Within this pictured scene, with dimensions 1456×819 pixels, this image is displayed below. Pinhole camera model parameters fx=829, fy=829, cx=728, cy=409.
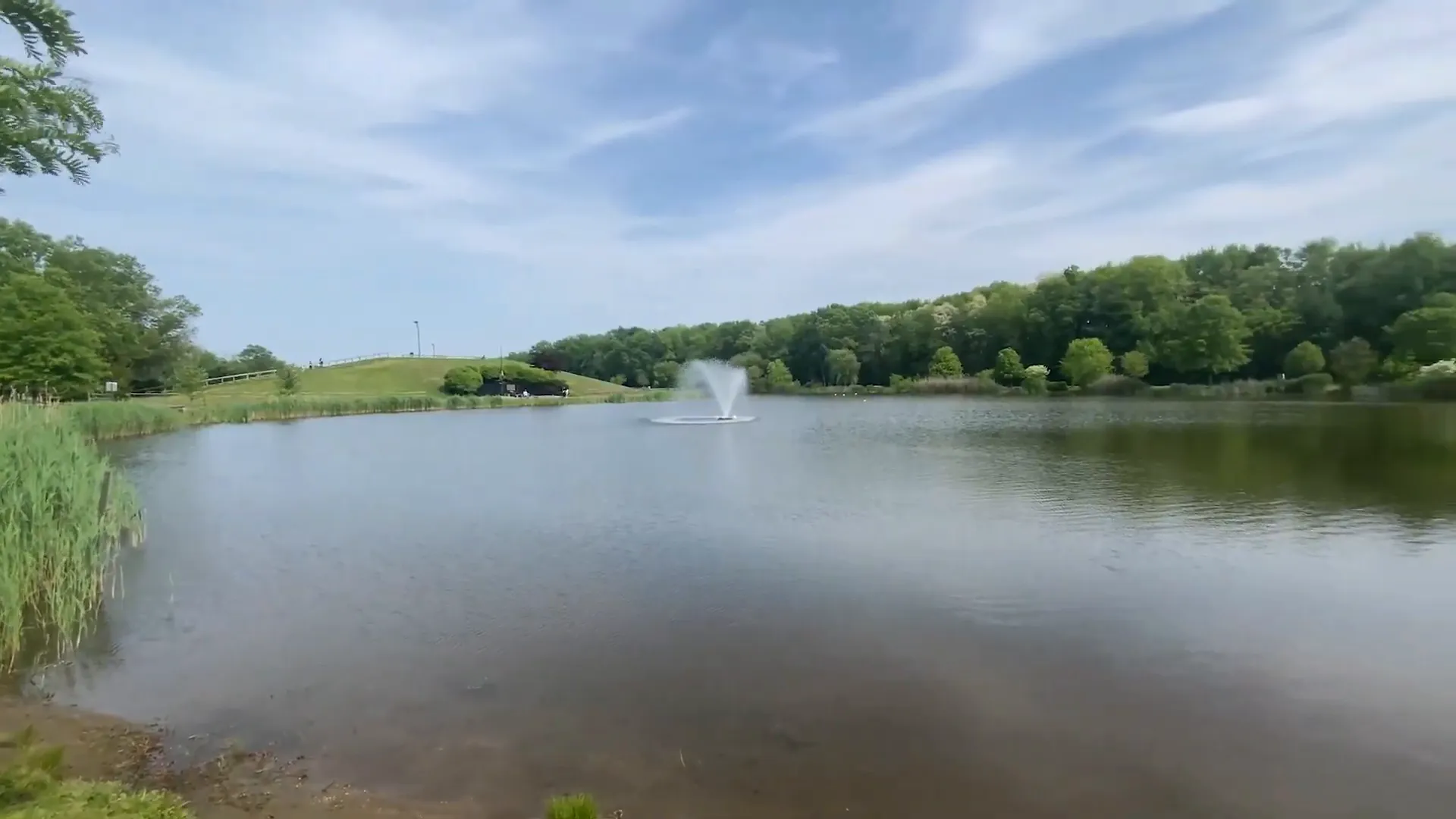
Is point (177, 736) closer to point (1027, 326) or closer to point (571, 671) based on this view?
point (571, 671)

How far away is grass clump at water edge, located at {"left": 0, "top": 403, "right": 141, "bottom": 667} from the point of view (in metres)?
8.52

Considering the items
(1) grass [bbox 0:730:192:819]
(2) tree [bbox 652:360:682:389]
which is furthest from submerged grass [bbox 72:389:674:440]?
(2) tree [bbox 652:360:682:389]

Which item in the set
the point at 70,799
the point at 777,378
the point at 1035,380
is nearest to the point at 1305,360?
the point at 1035,380

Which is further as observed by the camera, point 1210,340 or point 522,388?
point 522,388

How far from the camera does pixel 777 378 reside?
11338cm

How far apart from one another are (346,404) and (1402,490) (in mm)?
61607

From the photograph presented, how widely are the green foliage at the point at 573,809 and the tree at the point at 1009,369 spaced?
8549cm

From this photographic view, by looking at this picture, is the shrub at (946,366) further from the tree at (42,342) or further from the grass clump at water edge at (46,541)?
the grass clump at water edge at (46,541)

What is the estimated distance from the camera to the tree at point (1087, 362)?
78750 mm

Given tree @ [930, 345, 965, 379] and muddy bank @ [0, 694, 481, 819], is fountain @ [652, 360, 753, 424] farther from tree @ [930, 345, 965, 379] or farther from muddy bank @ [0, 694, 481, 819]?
muddy bank @ [0, 694, 481, 819]

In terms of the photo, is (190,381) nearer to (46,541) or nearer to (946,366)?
(46,541)

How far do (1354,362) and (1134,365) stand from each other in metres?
17.2

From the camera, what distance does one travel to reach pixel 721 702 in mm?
7242

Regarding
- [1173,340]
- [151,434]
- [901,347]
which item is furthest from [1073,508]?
[901,347]
